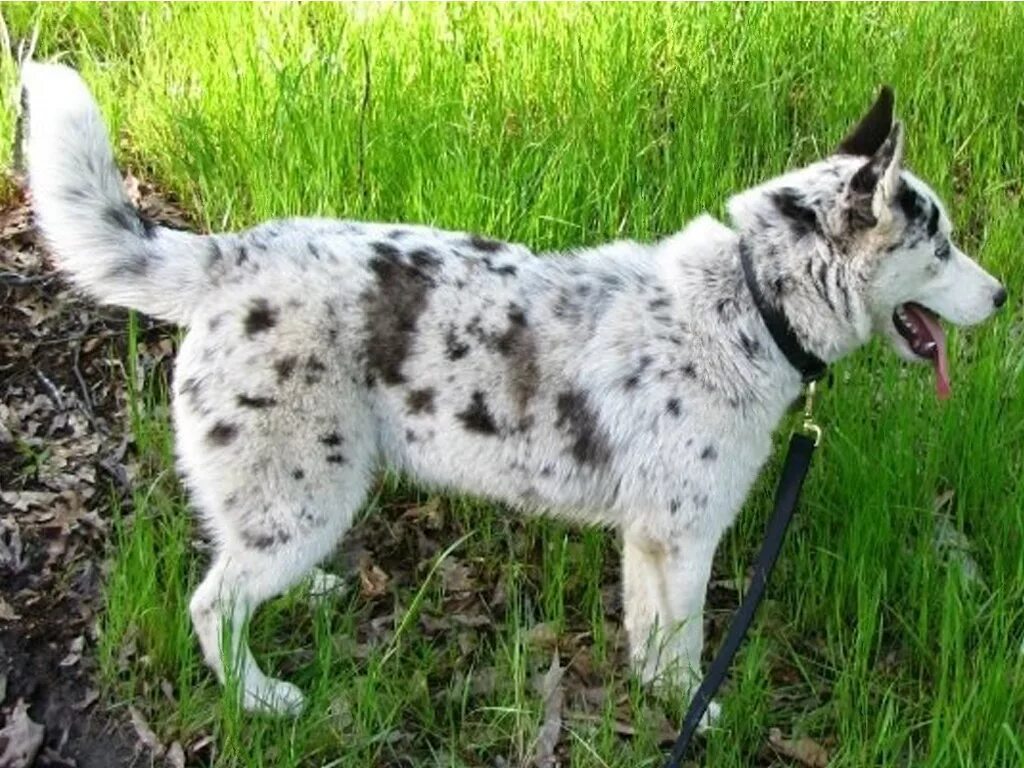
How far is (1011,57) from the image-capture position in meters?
6.07

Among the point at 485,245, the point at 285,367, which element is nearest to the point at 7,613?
the point at 285,367

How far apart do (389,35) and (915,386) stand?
2.82 meters

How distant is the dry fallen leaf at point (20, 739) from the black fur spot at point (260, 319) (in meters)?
1.16

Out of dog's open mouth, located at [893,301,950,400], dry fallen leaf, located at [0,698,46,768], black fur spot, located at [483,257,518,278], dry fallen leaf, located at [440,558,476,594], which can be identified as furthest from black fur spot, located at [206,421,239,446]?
dog's open mouth, located at [893,301,950,400]

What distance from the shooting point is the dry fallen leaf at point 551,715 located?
347cm

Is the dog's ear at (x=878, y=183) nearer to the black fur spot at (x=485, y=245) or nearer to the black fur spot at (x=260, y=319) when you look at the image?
the black fur spot at (x=485, y=245)

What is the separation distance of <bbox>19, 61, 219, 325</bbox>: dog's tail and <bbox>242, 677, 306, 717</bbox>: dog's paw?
976 millimetres

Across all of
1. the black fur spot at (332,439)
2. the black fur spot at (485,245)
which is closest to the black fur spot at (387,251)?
the black fur spot at (485,245)

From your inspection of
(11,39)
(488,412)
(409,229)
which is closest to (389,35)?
(11,39)

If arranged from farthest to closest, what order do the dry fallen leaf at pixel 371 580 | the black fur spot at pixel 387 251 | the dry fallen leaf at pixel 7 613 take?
the dry fallen leaf at pixel 371 580 → the dry fallen leaf at pixel 7 613 → the black fur spot at pixel 387 251

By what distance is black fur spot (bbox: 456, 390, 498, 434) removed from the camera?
3.42m

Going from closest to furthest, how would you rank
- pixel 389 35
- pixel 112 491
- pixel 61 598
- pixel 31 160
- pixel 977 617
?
pixel 31 160 < pixel 977 617 < pixel 61 598 < pixel 112 491 < pixel 389 35

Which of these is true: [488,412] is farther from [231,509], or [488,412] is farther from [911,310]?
[911,310]

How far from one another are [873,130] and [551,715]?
5.96ft
